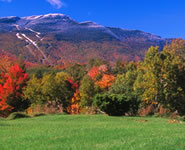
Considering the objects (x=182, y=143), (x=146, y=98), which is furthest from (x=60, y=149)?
(x=146, y=98)

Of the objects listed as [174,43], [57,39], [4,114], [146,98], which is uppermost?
[57,39]

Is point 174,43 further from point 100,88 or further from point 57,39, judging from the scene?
point 57,39

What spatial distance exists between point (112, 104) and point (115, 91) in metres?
9.78

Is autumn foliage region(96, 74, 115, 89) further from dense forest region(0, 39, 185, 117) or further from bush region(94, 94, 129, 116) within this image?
bush region(94, 94, 129, 116)

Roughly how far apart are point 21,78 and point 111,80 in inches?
499

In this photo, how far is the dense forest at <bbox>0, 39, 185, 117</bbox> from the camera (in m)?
21.9

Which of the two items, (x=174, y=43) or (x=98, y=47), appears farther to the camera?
(x=98, y=47)

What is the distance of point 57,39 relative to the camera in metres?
132

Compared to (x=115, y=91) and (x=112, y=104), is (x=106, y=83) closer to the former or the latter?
(x=115, y=91)

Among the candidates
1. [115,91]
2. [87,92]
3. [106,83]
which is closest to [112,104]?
[115,91]

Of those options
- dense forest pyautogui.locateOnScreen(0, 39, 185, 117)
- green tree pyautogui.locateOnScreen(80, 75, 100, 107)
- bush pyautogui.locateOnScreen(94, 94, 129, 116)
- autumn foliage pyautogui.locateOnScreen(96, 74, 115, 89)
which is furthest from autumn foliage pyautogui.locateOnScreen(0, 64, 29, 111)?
bush pyautogui.locateOnScreen(94, 94, 129, 116)

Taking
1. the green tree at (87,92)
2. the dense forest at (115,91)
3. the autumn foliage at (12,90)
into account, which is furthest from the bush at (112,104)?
the autumn foliage at (12,90)

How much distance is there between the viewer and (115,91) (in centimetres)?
2839

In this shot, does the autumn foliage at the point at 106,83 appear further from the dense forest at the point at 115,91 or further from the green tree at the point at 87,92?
the green tree at the point at 87,92
